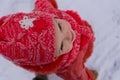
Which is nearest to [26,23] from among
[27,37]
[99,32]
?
[27,37]

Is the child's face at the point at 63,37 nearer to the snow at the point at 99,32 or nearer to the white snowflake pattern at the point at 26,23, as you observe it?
the white snowflake pattern at the point at 26,23

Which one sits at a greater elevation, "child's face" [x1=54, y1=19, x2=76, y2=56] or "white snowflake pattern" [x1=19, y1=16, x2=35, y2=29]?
"white snowflake pattern" [x1=19, y1=16, x2=35, y2=29]

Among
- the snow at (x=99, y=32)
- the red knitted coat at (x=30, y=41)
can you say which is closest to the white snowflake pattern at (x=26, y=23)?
the red knitted coat at (x=30, y=41)

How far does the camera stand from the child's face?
22.7 inches

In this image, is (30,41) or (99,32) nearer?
(30,41)

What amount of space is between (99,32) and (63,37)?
0.38 meters

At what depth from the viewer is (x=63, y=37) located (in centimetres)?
59

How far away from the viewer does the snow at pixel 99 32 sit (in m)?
0.89

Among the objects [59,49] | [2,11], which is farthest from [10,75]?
[59,49]

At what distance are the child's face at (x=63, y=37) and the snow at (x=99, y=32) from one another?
29 cm

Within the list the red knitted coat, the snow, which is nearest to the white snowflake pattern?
the red knitted coat

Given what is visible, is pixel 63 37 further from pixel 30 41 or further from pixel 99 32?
pixel 99 32

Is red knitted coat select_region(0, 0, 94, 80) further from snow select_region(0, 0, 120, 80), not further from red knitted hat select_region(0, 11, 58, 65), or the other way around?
snow select_region(0, 0, 120, 80)

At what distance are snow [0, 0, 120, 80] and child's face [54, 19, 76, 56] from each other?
11.5 inches
